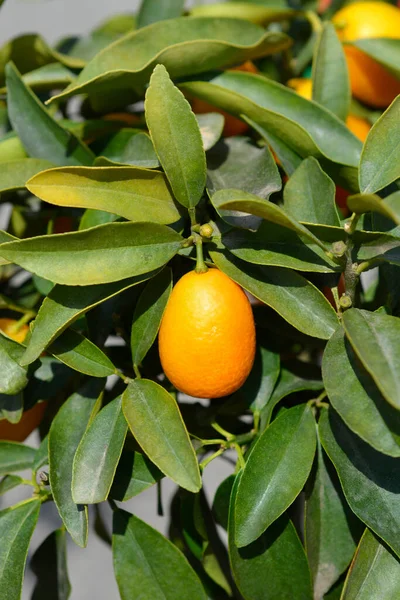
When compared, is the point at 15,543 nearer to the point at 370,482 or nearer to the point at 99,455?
the point at 99,455

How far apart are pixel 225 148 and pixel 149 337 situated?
247 mm

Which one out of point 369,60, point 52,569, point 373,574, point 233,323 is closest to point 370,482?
point 373,574

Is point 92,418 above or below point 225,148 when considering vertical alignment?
below

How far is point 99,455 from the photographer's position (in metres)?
0.58

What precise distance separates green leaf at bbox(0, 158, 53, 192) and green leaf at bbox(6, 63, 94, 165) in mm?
30

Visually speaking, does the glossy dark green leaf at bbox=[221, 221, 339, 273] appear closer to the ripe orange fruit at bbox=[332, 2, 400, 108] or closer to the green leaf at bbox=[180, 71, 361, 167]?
the green leaf at bbox=[180, 71, 361, 167]

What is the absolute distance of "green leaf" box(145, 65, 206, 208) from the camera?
0.53 metres

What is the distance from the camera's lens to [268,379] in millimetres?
673

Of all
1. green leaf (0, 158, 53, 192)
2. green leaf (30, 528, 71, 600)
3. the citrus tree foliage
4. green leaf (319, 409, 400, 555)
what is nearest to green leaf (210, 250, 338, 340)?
the citrus tree foliage

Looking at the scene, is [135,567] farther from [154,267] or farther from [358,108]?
[358,108]

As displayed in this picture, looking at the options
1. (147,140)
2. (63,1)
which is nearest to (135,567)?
(147,140)

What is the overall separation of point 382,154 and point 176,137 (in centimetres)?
17

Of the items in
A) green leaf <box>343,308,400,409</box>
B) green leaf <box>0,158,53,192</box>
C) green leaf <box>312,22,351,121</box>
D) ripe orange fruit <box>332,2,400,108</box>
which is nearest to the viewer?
green leaf <box>343,308,400,409</box>

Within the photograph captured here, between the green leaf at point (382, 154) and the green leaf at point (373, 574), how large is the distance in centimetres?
30
